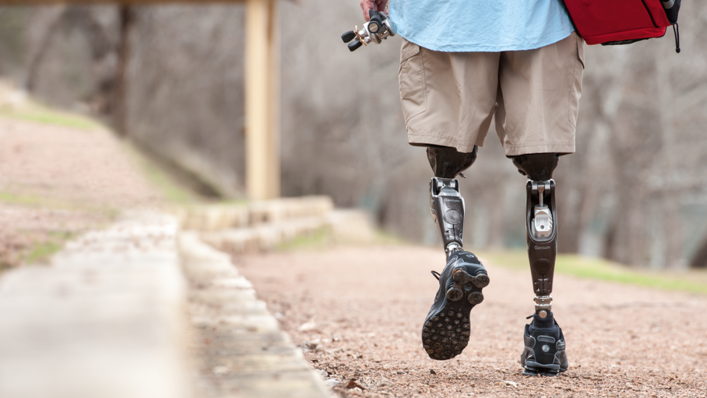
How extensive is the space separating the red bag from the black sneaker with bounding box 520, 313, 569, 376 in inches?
40.6

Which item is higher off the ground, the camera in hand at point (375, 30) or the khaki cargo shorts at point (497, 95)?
the camera in hand at point (375, 30)

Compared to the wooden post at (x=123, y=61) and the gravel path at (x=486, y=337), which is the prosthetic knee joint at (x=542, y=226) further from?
the wooden post at (x=123, y=61)

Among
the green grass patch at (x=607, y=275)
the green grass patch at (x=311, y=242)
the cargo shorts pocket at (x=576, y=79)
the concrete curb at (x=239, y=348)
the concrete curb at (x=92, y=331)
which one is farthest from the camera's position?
the green grass patch at (x=311, y=242)

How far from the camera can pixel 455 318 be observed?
2.03 metres

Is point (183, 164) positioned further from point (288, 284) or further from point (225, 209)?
point (288, 284)

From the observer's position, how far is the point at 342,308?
3.94m

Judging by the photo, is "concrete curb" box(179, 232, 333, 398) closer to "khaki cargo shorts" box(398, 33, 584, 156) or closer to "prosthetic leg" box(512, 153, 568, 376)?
"khaki cargo shorts" box(398, 33, 584, 156)

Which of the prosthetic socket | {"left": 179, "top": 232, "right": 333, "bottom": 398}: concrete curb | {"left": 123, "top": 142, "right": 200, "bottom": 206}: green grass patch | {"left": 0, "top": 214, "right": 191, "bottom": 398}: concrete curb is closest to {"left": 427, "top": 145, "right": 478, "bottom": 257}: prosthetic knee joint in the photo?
the prosthetic socket

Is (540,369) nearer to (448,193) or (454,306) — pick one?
(454,306)

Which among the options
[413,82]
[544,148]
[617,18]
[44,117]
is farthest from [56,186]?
[617,18]

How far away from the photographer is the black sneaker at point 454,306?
2000mm

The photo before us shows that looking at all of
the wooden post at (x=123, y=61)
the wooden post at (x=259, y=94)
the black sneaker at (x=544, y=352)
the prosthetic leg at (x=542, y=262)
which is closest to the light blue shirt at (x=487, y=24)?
the prosthetic leg at (x=542, y=262)

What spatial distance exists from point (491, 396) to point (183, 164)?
8.81 metres

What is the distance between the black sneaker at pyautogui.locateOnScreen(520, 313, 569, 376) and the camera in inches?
88.6
